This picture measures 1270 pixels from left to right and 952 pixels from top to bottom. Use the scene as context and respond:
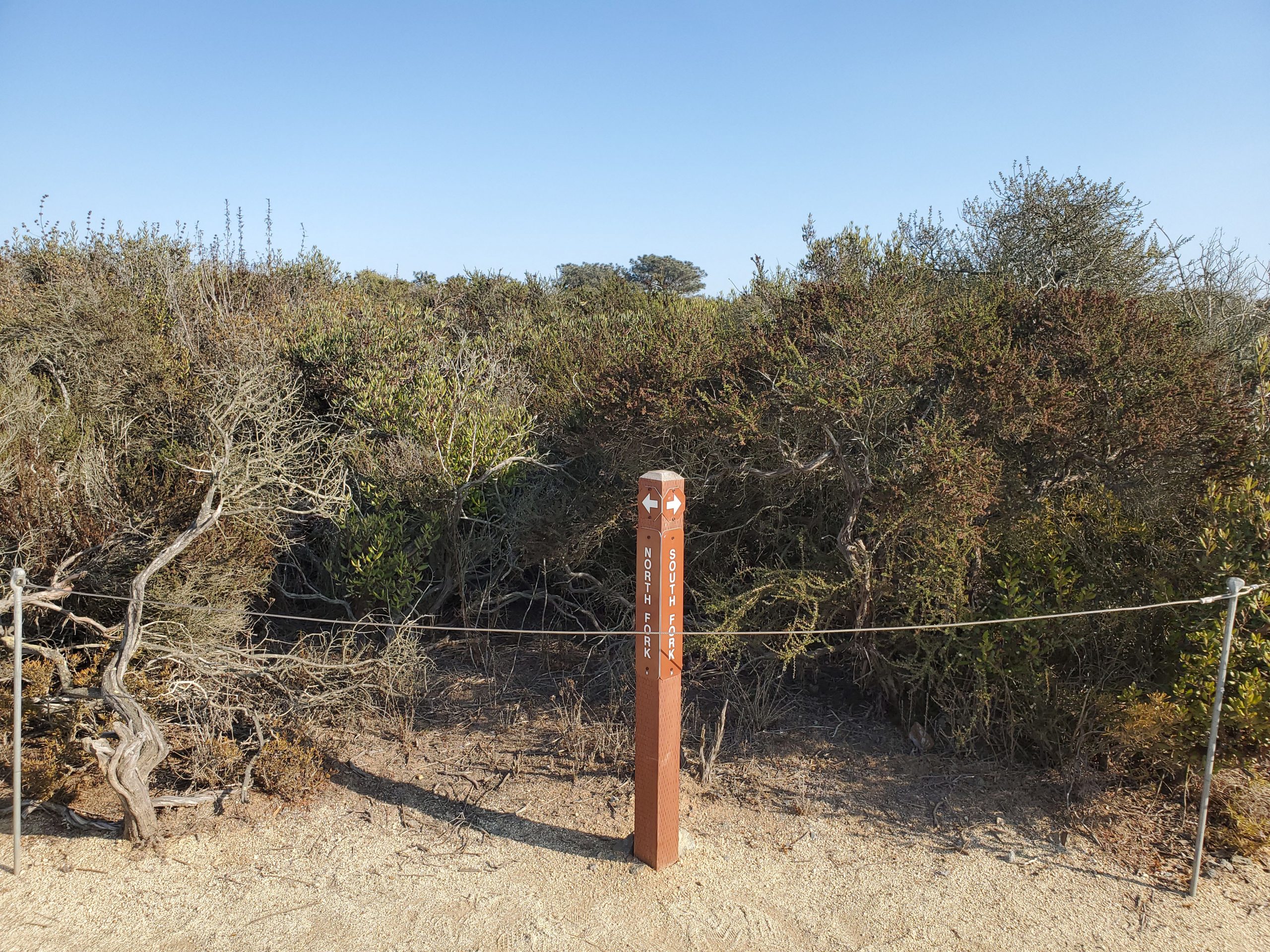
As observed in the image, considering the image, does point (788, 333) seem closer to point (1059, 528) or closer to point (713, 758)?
point (1059, 528)

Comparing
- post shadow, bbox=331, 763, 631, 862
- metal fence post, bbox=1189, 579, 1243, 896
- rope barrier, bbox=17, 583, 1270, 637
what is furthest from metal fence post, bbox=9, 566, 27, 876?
metal fence post, bbox=1189, 579, 1243, 896

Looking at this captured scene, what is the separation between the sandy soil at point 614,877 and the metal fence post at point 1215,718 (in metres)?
0.18

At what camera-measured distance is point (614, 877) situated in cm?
399

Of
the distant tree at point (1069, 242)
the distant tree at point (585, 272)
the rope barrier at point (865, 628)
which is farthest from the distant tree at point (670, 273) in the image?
the rope barrier at point (865, 628)

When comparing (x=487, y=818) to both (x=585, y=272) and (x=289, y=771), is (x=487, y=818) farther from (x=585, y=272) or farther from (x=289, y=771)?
(x=585, y=272)

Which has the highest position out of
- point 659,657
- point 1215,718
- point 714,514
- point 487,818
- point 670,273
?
point 670,273

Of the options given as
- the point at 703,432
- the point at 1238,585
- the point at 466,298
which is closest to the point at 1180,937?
the point at 1238,585

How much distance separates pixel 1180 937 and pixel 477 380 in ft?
22.5

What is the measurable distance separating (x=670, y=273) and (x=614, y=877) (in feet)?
83.8

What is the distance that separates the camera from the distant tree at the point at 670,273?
2714 centimetres

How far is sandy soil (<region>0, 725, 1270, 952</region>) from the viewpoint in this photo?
3.57m

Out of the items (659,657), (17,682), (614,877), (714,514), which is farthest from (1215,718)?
(17,682)

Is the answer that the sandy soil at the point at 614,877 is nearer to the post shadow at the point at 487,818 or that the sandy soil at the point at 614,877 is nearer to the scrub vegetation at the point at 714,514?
the post shadow at the point at 487,818

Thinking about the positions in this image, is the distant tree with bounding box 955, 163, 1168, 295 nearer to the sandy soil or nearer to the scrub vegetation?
the scrub vegetation
